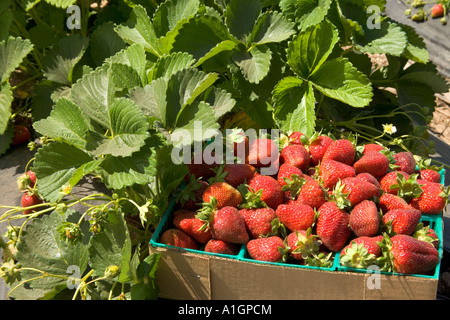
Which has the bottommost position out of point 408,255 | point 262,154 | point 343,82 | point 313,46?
point 408,255

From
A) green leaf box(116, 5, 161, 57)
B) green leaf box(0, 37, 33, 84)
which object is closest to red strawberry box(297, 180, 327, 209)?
green leaf box(116, 5, 161, 57)

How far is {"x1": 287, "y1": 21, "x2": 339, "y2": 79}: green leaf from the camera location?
5.23 ft

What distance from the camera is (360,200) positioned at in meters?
1.27

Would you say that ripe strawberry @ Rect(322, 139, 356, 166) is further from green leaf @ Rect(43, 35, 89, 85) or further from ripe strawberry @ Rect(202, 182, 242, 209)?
green leaf @ Rect(43, 35, 89, 85)

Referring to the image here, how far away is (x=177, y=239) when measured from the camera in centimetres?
125

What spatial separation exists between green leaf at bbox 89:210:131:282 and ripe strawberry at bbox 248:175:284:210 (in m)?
0.33

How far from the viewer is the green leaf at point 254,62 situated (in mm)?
1558

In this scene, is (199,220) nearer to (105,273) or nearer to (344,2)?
(105,273)

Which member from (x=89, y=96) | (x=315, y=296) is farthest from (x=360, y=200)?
(x=89, y=96)

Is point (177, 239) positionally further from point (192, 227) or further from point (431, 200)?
point (431, 200)

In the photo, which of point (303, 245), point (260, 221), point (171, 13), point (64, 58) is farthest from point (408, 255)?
point (64, 58)

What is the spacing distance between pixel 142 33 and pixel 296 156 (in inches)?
25.2

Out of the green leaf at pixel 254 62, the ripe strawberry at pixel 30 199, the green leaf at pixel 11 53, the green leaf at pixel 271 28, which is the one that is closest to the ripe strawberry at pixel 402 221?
the green leaf at pixel 254 62

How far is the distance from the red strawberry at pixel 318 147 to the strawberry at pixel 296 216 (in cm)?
22
